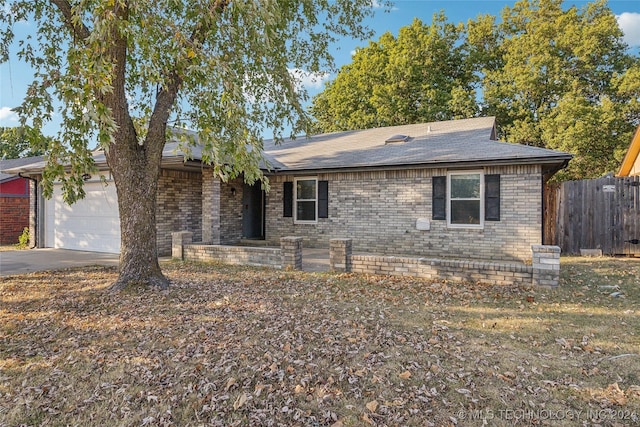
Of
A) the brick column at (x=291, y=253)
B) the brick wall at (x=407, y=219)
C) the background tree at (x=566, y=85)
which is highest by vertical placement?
the background tree at (x=566, y=85)

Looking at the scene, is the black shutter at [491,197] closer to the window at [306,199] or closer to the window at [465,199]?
the window at [465,199]

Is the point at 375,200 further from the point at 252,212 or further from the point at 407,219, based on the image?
the point at 252,212

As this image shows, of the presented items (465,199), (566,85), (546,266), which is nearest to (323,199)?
(465,199)

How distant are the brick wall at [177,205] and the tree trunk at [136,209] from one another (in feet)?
14.0

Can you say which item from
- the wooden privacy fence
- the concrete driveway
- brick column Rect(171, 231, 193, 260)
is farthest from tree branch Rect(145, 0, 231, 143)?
the wooden privacy fence

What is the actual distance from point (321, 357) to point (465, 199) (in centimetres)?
745

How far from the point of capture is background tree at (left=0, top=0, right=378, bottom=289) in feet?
16.2

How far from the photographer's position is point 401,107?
72.6 feet

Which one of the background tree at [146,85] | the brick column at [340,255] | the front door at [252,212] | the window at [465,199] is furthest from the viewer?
the front door at [252,212]

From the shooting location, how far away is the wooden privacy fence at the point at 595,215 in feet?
33.3

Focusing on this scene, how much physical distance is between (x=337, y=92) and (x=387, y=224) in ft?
57.0

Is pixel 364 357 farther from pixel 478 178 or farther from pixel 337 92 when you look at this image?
pixel 337 92

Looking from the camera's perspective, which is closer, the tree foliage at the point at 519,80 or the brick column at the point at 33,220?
the brick column at the point at 33,220

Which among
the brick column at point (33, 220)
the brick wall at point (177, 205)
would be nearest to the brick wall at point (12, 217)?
the brick column at point (33, 220)
